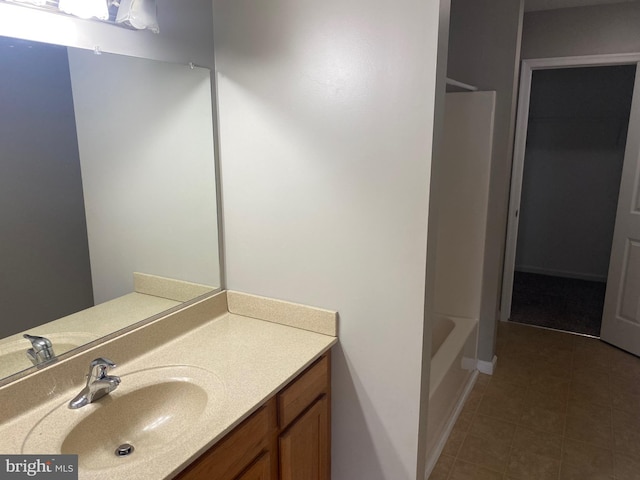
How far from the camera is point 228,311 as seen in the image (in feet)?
6.55

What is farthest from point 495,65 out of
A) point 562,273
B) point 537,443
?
point 562,273

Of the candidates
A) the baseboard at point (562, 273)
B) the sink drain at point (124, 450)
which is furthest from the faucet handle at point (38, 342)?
the baseboard at point (562, 273)

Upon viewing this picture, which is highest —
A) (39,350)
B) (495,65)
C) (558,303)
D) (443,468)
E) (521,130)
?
(495,65)

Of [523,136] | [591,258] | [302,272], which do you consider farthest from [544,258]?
[302,272]

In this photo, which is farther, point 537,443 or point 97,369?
point 537,443

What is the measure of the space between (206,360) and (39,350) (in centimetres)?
50

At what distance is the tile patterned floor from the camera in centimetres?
226

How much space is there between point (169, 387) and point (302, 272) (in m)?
0.63

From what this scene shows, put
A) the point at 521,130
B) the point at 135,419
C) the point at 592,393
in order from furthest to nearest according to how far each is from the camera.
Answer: the point at 521,130, the point at 592,393, the point at 135,419

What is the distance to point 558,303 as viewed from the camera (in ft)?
14.7

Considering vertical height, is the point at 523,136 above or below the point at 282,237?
above

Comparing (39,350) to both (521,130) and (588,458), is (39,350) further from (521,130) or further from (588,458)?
(521,130)

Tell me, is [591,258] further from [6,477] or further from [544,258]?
[6,477]

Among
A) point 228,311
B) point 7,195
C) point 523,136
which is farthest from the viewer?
point 523,136
